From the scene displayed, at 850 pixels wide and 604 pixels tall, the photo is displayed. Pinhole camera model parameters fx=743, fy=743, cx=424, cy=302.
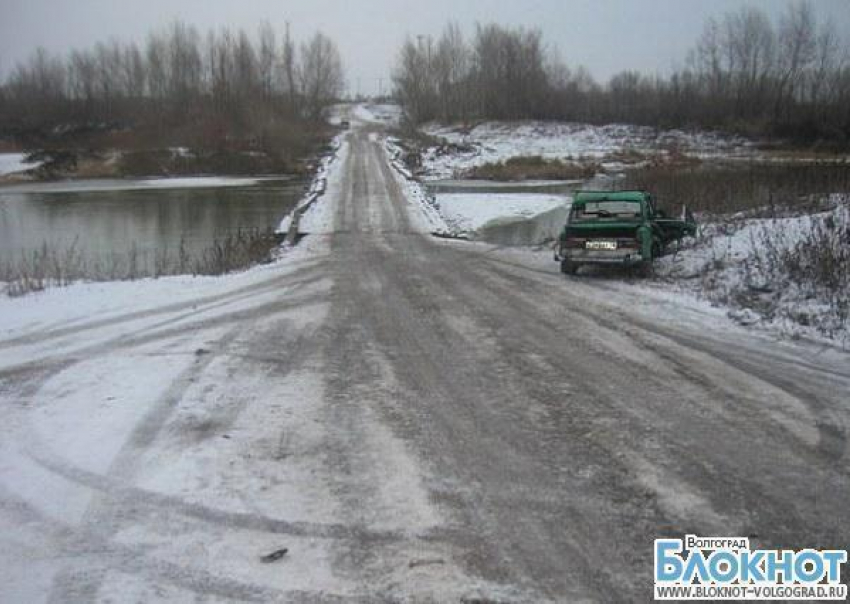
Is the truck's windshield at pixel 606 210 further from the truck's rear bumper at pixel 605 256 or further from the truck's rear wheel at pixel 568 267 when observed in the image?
the truck's rear wheel at pixel 568 267

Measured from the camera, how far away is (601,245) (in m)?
15.4

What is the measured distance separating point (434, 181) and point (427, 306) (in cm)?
3304

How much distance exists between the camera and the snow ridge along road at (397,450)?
4.75 m

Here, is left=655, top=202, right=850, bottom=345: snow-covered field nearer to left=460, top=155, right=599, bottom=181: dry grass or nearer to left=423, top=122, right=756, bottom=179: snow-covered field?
left=460, top=155, right=599, bottom=181: dry grass

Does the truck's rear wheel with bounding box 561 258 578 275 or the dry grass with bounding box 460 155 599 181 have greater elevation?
the dry grass with bounding box 460 155 599 181

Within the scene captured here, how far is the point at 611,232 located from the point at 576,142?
67.0 meters

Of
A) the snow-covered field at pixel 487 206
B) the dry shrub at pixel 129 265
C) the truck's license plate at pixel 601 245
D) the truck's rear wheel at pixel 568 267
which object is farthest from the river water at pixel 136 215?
the truck's license plate at pixel 601 245

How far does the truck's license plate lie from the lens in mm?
15305

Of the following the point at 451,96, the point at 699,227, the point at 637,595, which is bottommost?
the point at 637,595

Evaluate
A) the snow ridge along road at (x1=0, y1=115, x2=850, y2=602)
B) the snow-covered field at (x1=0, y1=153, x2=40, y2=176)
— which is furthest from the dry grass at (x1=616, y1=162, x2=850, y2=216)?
the snow-covered field at (x1=0, y1=153, x2=40, y2=176)

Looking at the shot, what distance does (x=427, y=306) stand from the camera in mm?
12602

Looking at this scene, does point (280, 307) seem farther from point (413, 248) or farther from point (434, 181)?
point (434, 181)

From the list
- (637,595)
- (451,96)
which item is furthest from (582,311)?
(451,96)

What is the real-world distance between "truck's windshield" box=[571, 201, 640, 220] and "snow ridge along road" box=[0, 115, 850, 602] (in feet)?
14.2
